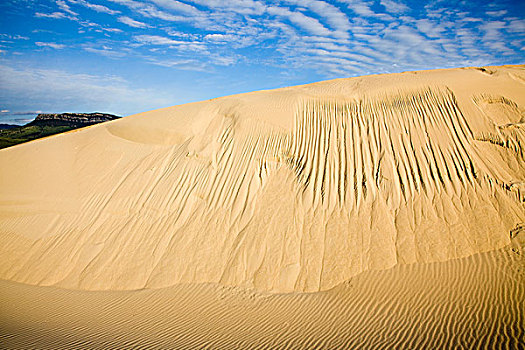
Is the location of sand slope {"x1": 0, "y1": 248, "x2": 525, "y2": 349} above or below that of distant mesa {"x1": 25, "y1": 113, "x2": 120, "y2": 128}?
below

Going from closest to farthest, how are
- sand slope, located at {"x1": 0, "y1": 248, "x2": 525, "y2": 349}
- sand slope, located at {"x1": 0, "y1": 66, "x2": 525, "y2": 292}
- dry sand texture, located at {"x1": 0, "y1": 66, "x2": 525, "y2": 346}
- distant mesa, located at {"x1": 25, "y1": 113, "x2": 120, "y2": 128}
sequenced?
sand slope, located at {"x1": 0, "y1": 248, "x2": 525, "y2": 349}, dry sand texture, located at {"x1": 0, "y1": 66, "x2": 525, "y2": 346}, sand slope, located at {"x1": 0, "y1": 66, "x2": 525, "y2": 292}, distant mesa, located at {"x1": 25, "y1": 113, "x2": 120, "y2": 128}

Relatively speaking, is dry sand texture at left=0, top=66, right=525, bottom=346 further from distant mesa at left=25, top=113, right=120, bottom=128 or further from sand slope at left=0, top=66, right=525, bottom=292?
distant mesa at left=25, top=113, right=120, bottom=128

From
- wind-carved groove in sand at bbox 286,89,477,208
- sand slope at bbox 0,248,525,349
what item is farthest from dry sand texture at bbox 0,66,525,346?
sand slope at bbox 0,248,525,349

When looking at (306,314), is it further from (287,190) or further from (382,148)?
(382,148)

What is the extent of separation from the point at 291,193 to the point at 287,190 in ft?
0.62

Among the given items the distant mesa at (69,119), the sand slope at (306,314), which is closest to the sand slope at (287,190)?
the sand slope at (306,314)

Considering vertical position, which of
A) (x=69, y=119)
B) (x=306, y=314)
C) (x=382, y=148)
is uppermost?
(x=69, y=119)

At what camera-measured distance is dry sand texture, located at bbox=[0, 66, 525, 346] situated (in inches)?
321

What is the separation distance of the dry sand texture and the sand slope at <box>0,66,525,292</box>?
51 millimetres

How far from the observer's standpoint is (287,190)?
392 inches

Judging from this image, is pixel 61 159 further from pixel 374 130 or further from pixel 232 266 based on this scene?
pixel 374 130

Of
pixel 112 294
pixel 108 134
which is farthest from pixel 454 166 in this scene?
pixel 108 134

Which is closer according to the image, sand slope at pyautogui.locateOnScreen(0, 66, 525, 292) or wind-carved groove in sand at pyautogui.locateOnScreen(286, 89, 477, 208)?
sand slope at pyautogui.locateOnScreen(0, 66, 525, 292)

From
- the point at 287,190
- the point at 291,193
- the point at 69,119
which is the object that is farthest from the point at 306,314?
the point at 69,119
